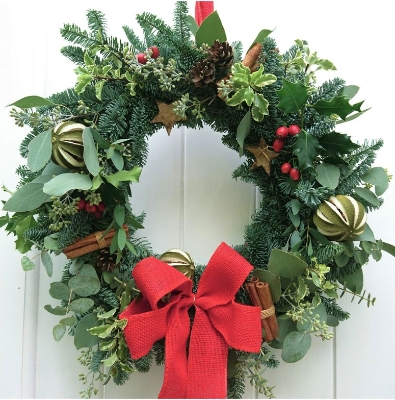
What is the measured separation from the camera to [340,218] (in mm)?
743

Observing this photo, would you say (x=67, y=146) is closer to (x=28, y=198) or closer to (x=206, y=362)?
(x=28, y=198)

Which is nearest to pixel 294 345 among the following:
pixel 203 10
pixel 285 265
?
pixel 285 265

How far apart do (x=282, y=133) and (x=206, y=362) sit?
406mm

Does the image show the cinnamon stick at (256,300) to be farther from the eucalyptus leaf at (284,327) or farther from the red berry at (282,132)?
the red berry at (282,132)

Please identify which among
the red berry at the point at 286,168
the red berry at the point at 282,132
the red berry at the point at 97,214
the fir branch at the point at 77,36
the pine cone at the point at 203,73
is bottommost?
the red berry at the point at 97,214

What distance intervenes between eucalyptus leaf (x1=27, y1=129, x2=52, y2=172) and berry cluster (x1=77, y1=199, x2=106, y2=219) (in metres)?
0.11

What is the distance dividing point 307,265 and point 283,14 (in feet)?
1.82

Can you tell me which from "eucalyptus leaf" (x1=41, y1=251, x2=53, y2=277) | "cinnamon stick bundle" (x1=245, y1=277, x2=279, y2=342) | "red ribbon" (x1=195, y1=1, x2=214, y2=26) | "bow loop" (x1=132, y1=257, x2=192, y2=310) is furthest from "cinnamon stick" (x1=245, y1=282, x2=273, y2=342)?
"red ribbon" (x1=195, y1=1, x2=214, y2=26)

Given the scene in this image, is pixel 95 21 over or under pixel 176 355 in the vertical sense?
over

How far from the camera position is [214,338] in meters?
0.76

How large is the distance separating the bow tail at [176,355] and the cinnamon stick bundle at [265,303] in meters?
0.12

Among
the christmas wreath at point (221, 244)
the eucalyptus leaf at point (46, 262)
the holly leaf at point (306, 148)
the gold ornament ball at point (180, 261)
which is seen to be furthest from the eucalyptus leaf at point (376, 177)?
the eucalyptus leaf at point (46, 262)

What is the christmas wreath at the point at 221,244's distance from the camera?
74 centimetres

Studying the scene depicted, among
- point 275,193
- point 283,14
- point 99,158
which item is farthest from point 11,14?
point 275,193
